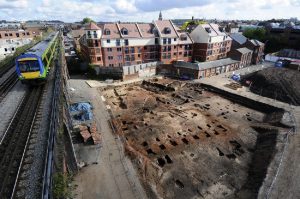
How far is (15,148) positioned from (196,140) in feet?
68.4

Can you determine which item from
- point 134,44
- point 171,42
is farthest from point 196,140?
point 171,42

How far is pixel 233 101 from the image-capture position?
39219mm

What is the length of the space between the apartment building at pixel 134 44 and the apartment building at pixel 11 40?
3764 cm

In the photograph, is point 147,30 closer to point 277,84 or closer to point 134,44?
point 134,44

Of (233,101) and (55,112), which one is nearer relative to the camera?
(55,112)

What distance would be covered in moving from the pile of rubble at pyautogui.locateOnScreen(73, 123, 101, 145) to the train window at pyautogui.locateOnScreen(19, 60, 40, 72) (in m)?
11.0

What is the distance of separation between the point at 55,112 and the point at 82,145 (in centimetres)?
614

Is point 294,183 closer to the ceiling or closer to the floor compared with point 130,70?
closer to the floor

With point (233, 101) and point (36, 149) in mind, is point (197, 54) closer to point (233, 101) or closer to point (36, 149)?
point (233, 101)

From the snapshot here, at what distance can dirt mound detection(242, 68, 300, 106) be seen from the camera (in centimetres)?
3828

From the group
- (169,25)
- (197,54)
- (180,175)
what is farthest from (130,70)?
(180,175)

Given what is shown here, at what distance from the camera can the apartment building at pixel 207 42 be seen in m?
55.7

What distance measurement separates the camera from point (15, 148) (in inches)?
626

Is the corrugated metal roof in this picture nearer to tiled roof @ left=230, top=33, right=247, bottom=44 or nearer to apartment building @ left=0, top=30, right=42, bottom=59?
tiled roof @ left=230, top=33, right=247, bottom=44
